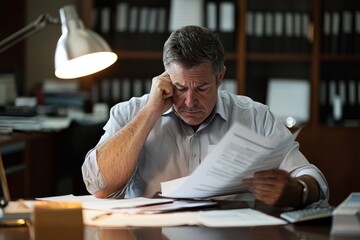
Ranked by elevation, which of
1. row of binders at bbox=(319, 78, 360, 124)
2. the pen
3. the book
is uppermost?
the book

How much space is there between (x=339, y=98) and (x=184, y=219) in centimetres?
343

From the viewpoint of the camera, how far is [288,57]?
5105 millimetres

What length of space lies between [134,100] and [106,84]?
102 inches

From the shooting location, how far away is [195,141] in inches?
100

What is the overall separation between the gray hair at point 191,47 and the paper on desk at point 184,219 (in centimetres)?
58

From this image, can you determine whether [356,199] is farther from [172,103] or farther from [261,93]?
[261,93]

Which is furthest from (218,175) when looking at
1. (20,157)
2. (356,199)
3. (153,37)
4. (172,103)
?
(153,37)

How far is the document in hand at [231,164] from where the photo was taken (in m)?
1.89

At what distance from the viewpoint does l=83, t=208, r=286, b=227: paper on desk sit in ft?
6.14

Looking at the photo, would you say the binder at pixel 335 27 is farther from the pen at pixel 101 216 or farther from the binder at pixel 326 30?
the pen at pixel 101 216

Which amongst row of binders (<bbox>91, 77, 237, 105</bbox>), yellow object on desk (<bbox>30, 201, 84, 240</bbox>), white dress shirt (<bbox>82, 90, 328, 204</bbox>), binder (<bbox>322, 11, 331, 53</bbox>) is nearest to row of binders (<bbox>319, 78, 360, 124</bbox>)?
binder (<bbox>322, 11, 331, 53</bbox>)

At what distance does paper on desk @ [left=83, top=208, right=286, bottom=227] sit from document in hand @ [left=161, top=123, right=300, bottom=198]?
0.10 metres

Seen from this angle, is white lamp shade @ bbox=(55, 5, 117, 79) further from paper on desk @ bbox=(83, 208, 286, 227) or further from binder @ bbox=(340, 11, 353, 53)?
binder @ bbox=(340, 11, 353, 53)

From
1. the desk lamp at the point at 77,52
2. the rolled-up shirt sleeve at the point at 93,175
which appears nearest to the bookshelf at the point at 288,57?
the desk lamp at the point at 77,52
